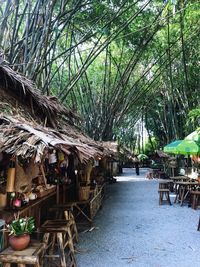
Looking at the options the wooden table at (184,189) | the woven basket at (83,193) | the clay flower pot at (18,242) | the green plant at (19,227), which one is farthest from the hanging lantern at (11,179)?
the wooden table at (184,189)

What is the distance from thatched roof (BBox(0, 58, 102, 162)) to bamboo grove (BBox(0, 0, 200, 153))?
0.81 meters

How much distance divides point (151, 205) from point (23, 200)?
5.61m

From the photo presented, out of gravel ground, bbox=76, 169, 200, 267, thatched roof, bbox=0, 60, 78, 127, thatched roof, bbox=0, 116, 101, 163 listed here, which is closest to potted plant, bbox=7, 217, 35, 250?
thatched roof, bbox=0, 116, 101, 163

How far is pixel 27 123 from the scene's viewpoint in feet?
13.6

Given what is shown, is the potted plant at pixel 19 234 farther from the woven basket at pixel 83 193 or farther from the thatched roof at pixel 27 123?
the woven basket at pixel 83 193

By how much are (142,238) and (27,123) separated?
3.14m

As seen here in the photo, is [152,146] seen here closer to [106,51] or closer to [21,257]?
[106,51]

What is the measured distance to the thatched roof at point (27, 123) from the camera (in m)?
3.31

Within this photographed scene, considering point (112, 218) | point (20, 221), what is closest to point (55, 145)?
point (20, 221)

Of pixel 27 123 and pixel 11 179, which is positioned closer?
pixel 11 179

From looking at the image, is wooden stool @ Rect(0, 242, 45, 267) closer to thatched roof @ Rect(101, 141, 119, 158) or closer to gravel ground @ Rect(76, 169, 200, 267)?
gravel ground @ Rect(76, 169, 200, 267)

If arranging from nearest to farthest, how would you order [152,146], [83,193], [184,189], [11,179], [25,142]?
[25,142] → [11,179] → [83,193] → [184,189] → [152,146]

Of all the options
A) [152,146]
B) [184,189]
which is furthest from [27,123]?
[152,146]

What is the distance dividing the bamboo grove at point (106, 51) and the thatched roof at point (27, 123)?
813mm
